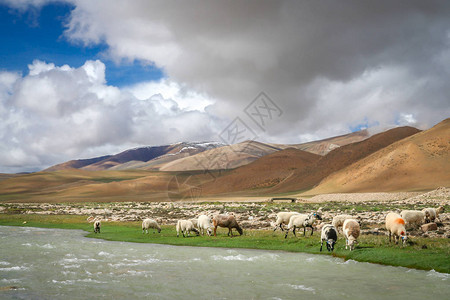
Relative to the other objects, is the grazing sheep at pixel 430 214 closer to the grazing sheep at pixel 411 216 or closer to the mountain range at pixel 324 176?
the grazing sheep at pixel 411 216

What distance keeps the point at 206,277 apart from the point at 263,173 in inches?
5181

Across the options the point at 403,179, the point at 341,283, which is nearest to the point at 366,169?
the point at 403,179

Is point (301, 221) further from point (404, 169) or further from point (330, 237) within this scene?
point (404, 169)

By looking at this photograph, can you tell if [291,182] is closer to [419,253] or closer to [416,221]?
[416,221]

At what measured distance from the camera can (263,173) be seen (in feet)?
477

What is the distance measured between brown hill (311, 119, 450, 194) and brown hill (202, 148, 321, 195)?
3096 centimetres

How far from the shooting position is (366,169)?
331 ft

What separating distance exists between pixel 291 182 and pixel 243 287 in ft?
369

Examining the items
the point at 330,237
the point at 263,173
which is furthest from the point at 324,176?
the point at 330,237

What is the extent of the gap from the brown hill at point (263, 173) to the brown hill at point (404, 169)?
31.0m

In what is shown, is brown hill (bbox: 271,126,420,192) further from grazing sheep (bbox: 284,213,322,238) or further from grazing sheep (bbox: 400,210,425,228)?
grazing sheep (bbox: 284,213,322,238)

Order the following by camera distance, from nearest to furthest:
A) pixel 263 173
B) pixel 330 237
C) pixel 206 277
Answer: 1. pixel 206 277
2. pixel 330 237
3. pixel 263 173

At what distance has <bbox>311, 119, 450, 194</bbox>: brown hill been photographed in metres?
84.4

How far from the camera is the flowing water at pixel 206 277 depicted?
12172 mm
